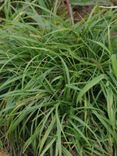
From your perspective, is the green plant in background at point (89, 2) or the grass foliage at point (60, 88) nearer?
the grass foliage at point (60, 88)

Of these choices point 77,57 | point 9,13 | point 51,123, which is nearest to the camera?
point 51,123

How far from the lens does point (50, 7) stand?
4227 mm

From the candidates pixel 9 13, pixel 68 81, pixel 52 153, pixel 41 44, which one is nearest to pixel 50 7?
pixel 9 13

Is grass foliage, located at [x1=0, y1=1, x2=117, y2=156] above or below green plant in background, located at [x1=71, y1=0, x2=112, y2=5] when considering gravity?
below

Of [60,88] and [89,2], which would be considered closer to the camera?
[60,88]

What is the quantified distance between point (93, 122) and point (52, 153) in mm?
342

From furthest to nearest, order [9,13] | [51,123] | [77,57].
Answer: [9,13]
[77,57]
[51,123]

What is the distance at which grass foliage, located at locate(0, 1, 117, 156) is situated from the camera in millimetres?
3152

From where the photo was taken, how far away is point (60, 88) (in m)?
3.34

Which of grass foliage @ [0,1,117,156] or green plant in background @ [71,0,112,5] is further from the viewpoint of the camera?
green plant in background @ [71,0,112,5]

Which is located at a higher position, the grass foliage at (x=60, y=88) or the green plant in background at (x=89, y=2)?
the green plant in background at (x=89, y=2)

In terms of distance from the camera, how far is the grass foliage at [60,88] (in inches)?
124

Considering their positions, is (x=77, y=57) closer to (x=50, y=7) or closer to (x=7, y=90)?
(x=7, y=90)

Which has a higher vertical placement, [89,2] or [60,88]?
[89,2]
